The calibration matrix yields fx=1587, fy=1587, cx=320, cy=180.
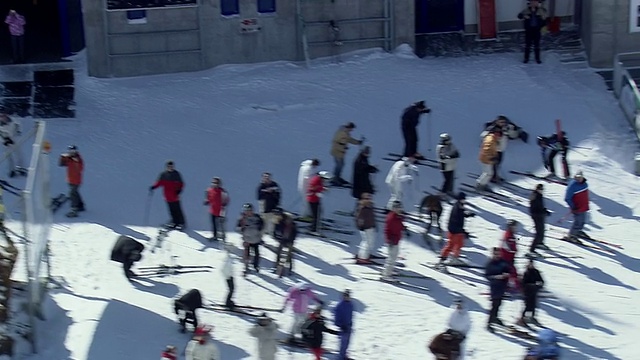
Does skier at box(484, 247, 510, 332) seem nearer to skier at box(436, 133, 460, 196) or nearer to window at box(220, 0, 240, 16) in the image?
skier at box(436, 133, 460, 196)

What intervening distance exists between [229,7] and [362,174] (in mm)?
7854

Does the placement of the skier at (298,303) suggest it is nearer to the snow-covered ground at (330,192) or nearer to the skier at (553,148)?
the snow-covered ground at (330,192)

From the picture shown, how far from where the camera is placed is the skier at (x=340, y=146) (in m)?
31.2

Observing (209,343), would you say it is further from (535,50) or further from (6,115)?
(535,50)

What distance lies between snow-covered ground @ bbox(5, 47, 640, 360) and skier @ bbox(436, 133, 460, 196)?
27.5 inches

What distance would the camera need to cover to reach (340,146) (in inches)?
1232

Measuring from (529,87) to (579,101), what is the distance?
4.14 ft

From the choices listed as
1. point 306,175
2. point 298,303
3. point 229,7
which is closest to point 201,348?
point 298,303

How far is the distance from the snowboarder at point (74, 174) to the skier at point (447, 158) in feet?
22.7

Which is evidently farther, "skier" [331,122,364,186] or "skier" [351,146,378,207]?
"skier" [331,122,364,186]

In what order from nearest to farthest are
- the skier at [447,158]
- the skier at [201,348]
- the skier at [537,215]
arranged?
the skier at [201,348] < the skier at [537,215] < the skier at [447,158]

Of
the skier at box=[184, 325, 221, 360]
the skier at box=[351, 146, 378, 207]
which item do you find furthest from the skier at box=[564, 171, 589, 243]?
the skier at box=[184, 325, 221, 360]

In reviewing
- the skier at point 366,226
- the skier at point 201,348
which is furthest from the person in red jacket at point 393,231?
the skier at point 201,348

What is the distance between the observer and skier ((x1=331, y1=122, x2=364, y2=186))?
103 ft
